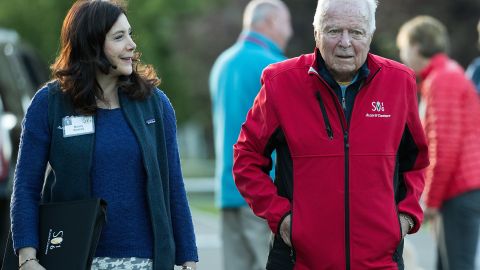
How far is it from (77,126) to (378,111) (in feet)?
4.07

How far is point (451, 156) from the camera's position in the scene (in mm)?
7633

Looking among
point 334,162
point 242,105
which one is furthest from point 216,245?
point 334,162

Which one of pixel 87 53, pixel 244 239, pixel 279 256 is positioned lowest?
pixel 244 239

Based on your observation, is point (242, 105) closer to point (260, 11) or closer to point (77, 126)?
point (260, 11)

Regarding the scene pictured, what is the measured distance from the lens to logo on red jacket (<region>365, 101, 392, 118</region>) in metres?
5.18

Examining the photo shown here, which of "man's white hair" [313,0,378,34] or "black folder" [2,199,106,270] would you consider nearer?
"black folder" [2,199,106,270]

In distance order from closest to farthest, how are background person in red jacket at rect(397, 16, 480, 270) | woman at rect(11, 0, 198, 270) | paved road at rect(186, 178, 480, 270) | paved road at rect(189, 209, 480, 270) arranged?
woman at rect(11, 0, 198, 270) < background person in red jacket at rect(397, 16, 480, 270) < paved road at rect(186, 178, 480, 270) < paved road at rect(189, 209, 480, 270)

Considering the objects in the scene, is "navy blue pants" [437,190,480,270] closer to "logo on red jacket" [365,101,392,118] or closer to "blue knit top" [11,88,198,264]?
"logo on red jacket" [365,101,392,118]

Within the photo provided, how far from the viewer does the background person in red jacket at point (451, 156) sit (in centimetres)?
Result: 759

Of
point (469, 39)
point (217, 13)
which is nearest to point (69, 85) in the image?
point (469, 39)

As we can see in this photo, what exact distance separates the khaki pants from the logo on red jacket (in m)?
3.04

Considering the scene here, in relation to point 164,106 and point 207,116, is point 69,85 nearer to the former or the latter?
point 164,106

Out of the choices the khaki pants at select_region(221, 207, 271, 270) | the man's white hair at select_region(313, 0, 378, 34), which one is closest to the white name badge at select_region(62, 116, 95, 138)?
the man's white hair at select_region(313, 0, 378, 34)

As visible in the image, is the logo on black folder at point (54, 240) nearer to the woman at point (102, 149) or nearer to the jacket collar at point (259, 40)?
the woman at point (102, 149)
